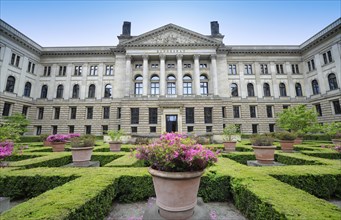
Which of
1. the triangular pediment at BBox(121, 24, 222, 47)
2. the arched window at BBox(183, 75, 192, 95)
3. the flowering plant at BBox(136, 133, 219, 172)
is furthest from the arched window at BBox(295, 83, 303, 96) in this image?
the flowering plant at BBox(136, 133, 219, 172)

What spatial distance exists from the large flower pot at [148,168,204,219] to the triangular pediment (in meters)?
31.0

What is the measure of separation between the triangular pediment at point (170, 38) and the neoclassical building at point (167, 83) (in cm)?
18

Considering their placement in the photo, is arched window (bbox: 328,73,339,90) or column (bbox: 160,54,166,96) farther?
column (bbox: 160,54,166,96)

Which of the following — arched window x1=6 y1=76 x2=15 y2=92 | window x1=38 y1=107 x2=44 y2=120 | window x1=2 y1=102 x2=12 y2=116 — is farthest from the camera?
window x1=38 y1=107 x2=44 y2=120

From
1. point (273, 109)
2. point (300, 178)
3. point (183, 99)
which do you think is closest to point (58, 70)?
point (183, 99)

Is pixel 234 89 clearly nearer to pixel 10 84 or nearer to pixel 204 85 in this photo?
pixel 204 85

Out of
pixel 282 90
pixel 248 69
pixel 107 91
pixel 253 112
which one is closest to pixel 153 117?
pixel 107 91

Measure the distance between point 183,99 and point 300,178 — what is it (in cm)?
2414

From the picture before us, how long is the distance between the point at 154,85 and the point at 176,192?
30.4 metres

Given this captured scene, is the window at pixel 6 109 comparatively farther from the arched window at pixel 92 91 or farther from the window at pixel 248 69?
the window at pixel 248 69

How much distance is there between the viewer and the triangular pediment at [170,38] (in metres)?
31.0

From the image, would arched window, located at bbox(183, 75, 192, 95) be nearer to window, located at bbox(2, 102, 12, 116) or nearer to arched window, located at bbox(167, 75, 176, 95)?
arched window, located at bbox(167, 75, 176, 95)

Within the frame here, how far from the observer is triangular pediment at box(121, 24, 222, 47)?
30984mm

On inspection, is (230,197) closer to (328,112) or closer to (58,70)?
(328,112)
